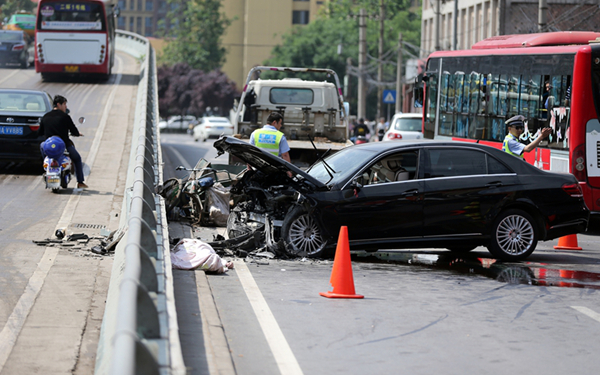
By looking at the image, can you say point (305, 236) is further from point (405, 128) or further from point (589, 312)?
point (405, 128)

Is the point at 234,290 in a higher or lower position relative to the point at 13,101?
lower

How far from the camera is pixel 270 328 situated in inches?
282

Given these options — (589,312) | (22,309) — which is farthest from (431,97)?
(22,309)

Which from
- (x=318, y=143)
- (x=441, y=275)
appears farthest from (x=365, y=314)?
(x=318, y=143)

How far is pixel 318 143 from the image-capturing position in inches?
684

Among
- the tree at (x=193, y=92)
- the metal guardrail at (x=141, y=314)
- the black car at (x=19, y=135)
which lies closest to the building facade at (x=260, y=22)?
the tree at (x=193, y=92)

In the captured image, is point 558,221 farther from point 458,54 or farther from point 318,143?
point 458,54

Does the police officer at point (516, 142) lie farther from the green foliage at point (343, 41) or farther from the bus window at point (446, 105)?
the green foliage at point (343, 41)

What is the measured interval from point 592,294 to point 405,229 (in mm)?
2447

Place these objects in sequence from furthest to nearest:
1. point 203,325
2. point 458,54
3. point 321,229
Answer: point 458,54 → point 321,229 → point 203,325

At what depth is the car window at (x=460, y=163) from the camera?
11023mm

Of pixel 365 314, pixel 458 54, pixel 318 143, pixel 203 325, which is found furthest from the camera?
pixel 458 54

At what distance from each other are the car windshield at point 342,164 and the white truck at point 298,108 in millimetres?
6387

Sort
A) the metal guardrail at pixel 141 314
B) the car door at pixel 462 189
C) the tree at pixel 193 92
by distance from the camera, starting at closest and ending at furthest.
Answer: the metal guardrail at pixel 141 314, the car door at pixel 462 189, the tree at pixel 193 92
